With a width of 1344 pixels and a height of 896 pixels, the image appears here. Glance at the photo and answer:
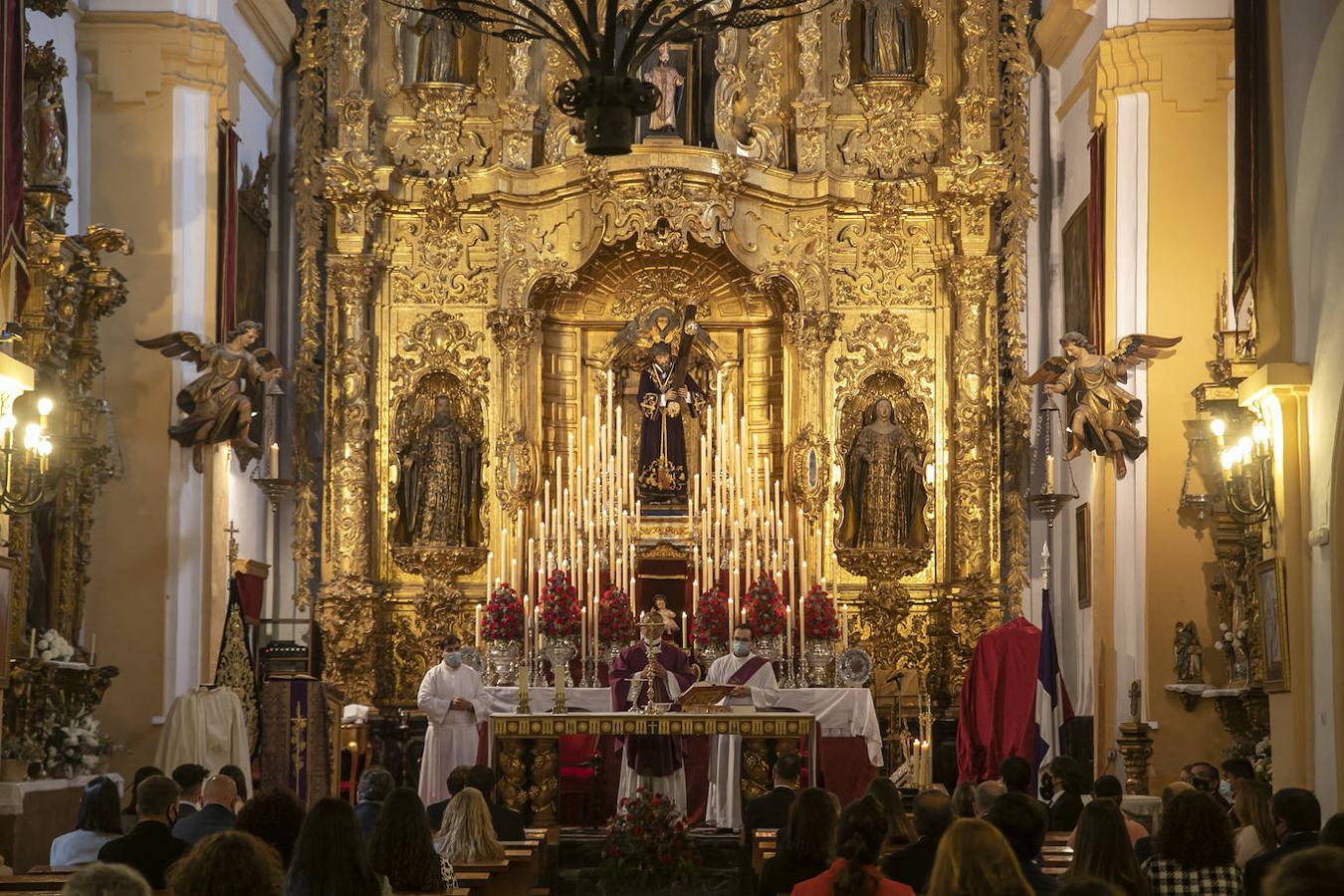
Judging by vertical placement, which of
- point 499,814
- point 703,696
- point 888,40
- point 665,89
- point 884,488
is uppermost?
point 888,40

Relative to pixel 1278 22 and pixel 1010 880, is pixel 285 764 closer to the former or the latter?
pixel 1278 22

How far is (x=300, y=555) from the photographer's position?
809 inches

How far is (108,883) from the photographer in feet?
16.0

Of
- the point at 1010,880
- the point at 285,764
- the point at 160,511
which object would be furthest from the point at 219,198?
the point at 1010,880

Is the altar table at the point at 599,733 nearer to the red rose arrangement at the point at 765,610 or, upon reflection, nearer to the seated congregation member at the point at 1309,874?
the red rose arrangement at the point at 765,610

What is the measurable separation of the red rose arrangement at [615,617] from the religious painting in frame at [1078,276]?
5.04 metres

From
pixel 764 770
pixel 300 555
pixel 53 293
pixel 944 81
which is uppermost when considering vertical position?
pixel 944 81

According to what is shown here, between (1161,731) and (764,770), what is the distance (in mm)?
3607

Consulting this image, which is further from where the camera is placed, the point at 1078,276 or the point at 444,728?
the point at 1078,276

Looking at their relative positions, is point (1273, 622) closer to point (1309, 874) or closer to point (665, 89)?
point (1309, 874)

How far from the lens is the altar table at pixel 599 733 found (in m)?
14.9

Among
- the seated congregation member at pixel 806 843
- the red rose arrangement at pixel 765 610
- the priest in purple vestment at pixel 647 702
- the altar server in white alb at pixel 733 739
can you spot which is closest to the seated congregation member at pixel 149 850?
the seated congregation member at pixel 806 843

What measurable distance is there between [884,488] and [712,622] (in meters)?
3.85

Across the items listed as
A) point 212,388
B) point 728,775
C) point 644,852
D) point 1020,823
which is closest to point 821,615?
point 728,775
